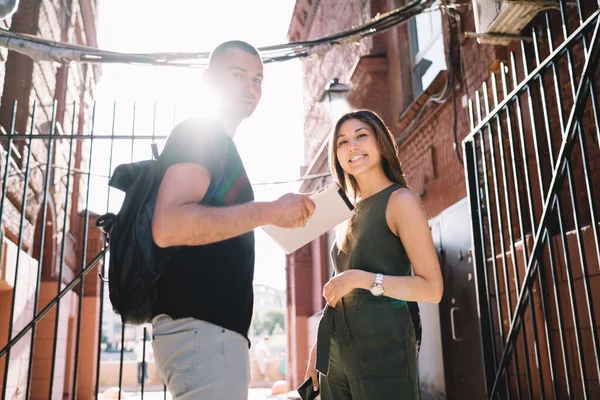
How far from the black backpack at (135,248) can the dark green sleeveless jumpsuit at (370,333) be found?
719 millimetres

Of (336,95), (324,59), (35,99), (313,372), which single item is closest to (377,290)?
(313,372)

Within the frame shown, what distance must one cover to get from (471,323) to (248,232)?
4.57 m

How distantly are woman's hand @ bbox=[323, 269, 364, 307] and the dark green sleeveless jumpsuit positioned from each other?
7cm

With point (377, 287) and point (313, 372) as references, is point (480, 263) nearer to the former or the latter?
point (313, 372)

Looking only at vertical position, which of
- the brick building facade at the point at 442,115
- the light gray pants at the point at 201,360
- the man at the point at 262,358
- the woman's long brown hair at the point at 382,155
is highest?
the brick building facade at the point at 442,115

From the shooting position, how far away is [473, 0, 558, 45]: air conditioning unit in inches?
157

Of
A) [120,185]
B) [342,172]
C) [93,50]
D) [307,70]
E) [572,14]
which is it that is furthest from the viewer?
[307,70]

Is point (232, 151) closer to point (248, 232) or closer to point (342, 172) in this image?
point (248, 232)

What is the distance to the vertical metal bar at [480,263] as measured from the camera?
3.56m

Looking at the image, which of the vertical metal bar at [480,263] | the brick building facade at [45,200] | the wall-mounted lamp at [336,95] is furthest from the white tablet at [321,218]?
the wall-mounted lamp at [336,95]

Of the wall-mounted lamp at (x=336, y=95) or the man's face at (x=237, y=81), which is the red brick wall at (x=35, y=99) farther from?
the man's face at (x=237, y=81)

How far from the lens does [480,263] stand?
12.3 ft

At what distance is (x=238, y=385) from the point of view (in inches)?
57.3

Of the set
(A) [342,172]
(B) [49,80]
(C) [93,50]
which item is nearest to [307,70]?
(B) [49,80]
